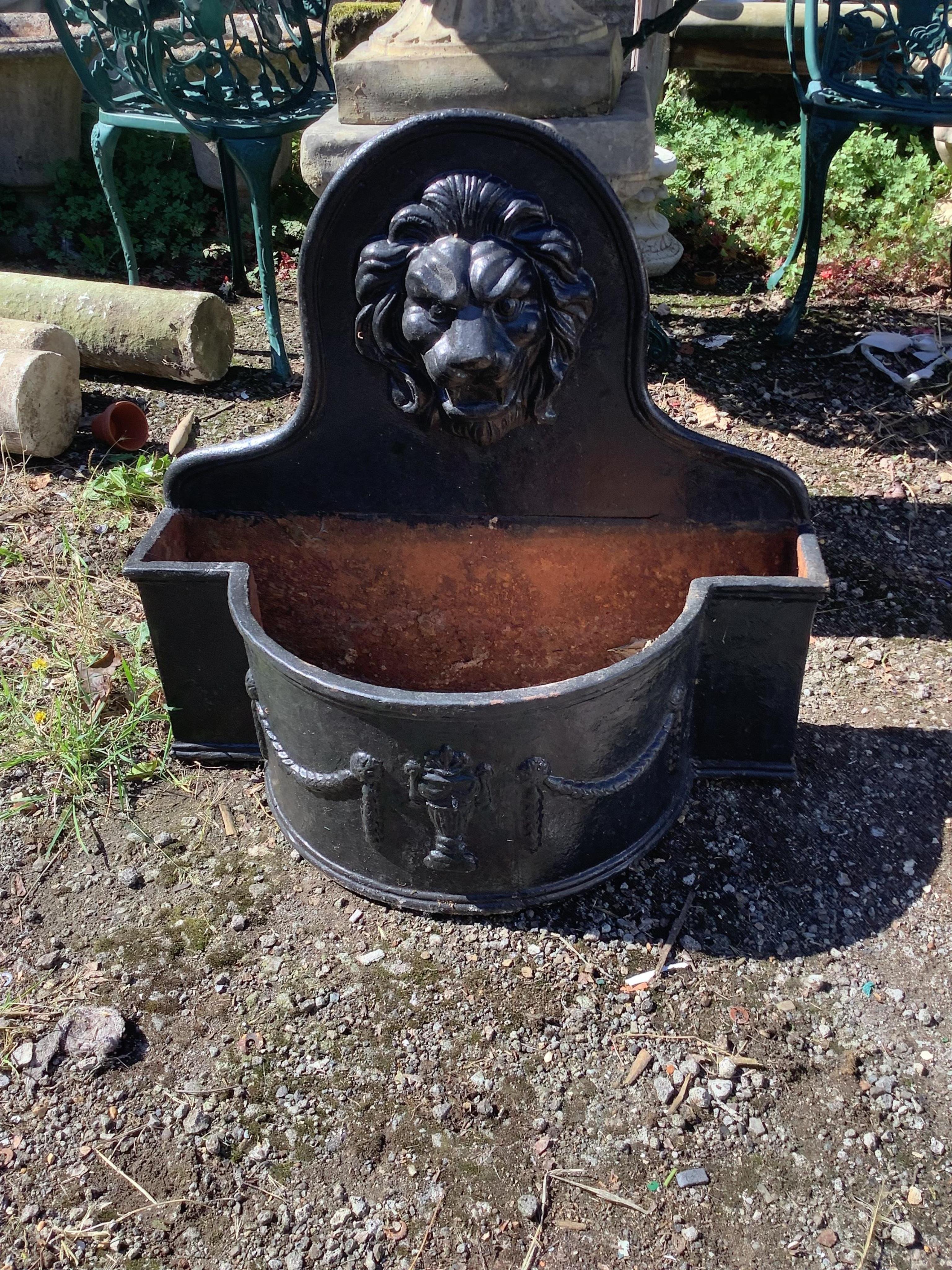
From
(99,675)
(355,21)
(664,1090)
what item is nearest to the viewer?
(664,1090)

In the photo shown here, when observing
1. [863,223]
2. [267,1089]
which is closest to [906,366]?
[863,223]

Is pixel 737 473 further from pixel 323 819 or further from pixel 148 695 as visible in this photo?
pixel 148 695

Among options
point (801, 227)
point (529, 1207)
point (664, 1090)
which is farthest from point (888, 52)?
point (529, 1207)

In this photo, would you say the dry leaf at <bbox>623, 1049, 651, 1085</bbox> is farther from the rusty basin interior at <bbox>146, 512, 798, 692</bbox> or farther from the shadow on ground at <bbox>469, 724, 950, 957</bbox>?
the rusty basin interior at <bbox>146, 512, 798, 692</bbox>

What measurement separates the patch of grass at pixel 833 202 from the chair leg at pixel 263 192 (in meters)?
2.26

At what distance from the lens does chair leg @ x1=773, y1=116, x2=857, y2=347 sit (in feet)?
13.2

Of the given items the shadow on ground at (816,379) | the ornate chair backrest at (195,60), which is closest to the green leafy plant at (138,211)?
the ornate chair backrest at (195,60)

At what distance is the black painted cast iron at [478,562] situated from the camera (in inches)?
76.8

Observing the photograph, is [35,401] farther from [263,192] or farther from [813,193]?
[813,193]

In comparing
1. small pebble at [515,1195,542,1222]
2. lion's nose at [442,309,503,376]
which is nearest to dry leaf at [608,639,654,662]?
lion's nose at [442,309,503,376]

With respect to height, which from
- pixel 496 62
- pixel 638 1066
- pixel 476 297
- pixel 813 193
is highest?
pixel 496 62

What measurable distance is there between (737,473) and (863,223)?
3.74m

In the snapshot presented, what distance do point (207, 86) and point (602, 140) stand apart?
6.98 feet

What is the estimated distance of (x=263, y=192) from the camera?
4074mm
